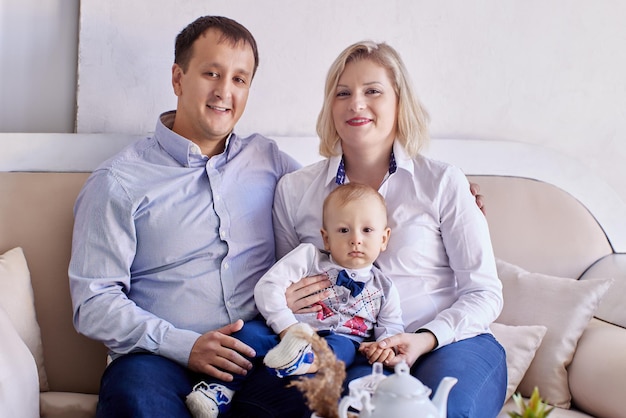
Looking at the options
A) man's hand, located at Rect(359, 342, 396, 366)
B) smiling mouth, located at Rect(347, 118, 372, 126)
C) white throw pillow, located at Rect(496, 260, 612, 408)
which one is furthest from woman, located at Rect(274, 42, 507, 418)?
white throw pillow, located at Rect(496, 260, 612, 408)

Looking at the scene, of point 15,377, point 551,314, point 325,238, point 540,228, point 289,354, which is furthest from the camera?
point 540,228

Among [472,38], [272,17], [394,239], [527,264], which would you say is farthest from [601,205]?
[272,17]

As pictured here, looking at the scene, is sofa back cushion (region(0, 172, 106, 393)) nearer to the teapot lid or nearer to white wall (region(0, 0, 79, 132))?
white wall (region(0, 0, 79, 132))

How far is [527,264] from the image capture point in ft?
7.84

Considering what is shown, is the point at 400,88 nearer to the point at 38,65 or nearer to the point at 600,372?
the point at 600,372

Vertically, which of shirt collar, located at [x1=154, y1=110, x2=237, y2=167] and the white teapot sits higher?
shirt collar, located at [x1=154, y1=110, x2=237, y2=167]

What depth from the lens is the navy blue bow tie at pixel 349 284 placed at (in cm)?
186

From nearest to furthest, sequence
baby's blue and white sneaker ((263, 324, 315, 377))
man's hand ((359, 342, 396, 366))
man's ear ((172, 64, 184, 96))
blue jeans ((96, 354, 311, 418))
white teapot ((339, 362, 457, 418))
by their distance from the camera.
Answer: white teapot ((339, 362, 457, 418)), baby's blue and white sneaker ((263, 324, 315, 377)), blue jeans ((96, 354, 311, 418)), man's hand ((359, 342, 396, 366)), man's ear ((172, 64, 184, 96))

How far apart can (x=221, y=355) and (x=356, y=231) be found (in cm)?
45

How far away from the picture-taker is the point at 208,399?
5.67 feet

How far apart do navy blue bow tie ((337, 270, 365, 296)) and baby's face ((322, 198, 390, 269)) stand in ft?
0.11

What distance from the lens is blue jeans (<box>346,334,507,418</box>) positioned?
1668 millimetres

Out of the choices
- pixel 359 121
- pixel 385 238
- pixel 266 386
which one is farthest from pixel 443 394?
pixel 359 121

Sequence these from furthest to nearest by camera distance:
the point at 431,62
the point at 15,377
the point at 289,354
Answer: the point at 431,62, the point at 15,377, the point at 289,354
